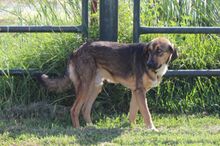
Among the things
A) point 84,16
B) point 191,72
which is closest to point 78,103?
point 84,16

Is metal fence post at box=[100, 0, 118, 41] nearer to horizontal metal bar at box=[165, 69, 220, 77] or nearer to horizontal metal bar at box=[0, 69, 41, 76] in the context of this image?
horizontal metal bar at box=[165, 69, 220, 77]

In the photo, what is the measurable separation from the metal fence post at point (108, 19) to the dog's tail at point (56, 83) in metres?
0.84

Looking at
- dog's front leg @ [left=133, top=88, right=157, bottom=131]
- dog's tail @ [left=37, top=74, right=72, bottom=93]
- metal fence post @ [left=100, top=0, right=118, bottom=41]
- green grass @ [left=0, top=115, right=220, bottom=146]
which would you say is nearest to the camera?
green grass @ [left=0, top=115, right=220, bottom=146]

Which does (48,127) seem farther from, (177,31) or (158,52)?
(177,31)

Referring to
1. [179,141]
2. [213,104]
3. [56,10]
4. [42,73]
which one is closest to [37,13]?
[56,10]

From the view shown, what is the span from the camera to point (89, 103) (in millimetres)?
8094

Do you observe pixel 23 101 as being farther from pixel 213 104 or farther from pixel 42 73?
pixel 213 104

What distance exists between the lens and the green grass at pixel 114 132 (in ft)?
21.9

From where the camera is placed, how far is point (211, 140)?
6.71 meters

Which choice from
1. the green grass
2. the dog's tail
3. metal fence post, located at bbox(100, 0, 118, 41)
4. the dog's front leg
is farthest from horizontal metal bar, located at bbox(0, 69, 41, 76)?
the dog's front leg

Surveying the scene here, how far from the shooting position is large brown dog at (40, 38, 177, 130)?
25.3 feet

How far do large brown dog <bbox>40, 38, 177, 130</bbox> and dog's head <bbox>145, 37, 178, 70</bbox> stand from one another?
0.09m

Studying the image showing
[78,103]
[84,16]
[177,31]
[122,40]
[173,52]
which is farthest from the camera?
[122,40]

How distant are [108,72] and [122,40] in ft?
2.71
